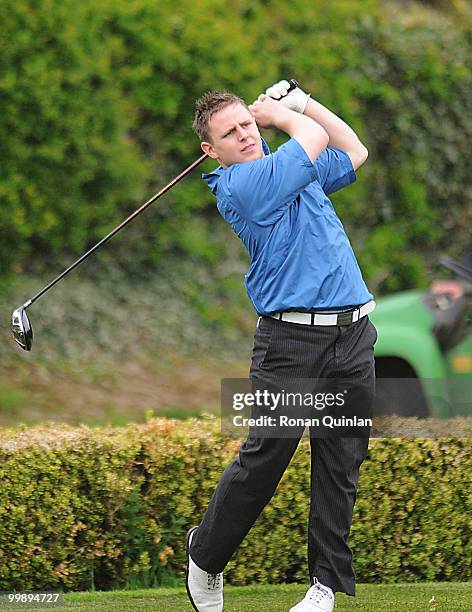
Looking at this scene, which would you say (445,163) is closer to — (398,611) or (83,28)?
(83,28)

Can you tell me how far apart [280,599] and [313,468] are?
704mm

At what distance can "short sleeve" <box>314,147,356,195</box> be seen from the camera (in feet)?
14.2

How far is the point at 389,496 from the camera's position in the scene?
5125mm

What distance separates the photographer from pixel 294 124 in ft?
13.6

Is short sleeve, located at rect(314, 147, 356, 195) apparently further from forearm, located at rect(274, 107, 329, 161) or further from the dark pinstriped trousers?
the dark pinstriped trousers

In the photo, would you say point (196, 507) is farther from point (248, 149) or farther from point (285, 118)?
point (285, 118)

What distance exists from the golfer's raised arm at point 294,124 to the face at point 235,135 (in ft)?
0.22

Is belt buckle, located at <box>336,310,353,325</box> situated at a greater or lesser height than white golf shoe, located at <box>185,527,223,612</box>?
greater

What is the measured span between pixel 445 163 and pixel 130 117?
3413 mm

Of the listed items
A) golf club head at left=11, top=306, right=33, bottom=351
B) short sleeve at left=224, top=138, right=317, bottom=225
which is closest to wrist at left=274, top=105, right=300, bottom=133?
short sleeve at left=224, top=138, right=317, bottom=225

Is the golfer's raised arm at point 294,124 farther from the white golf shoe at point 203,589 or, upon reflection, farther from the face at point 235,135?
the white golf shoe at point 203,589

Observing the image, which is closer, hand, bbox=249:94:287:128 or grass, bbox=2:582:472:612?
hand, bbox=249:94:287:128

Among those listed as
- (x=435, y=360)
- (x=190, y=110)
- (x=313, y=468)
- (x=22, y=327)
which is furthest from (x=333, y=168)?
(x=190, y=110)

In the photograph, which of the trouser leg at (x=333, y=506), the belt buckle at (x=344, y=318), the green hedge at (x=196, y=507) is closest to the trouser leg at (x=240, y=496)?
the trouser leg at (x=333, y=506)
